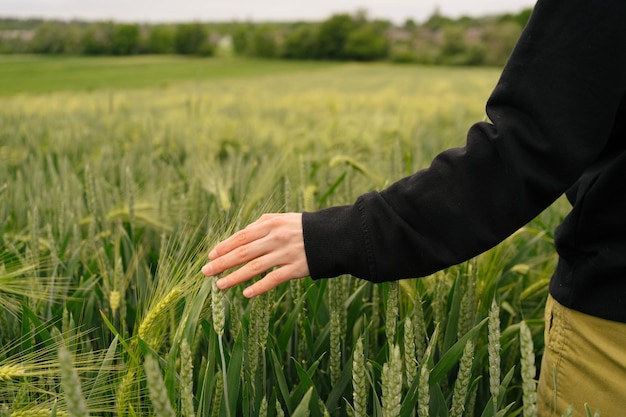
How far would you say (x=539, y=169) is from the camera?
0.71 metres

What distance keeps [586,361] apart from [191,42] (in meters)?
46.0

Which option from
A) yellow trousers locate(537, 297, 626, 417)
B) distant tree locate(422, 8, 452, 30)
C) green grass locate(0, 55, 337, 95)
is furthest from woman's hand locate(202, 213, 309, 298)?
distant tree locate(422, 8, 452, 30)

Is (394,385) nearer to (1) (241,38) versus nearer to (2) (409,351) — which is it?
(2) (409,351)

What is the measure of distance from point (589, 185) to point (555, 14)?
0.85 ft

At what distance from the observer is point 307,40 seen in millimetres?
44406

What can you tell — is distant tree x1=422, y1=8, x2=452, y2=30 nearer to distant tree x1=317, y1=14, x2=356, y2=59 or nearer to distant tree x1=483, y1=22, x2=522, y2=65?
distant tree x1=317, y1=14, x2=356, y2=59

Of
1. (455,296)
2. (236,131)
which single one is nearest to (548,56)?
(455,296)

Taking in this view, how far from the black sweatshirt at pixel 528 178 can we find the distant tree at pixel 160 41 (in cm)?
4548

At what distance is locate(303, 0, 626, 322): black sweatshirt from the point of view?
26.5 inches

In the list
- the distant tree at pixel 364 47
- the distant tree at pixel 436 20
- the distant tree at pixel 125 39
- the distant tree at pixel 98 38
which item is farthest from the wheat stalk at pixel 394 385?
the distant tree at pixel 436 20

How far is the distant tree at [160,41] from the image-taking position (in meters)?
43.2

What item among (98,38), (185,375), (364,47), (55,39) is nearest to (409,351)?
(185,375)

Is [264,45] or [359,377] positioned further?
[264,45]

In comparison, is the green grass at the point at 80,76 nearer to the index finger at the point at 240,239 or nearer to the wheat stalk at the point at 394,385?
the index finger at the point at 240,239
